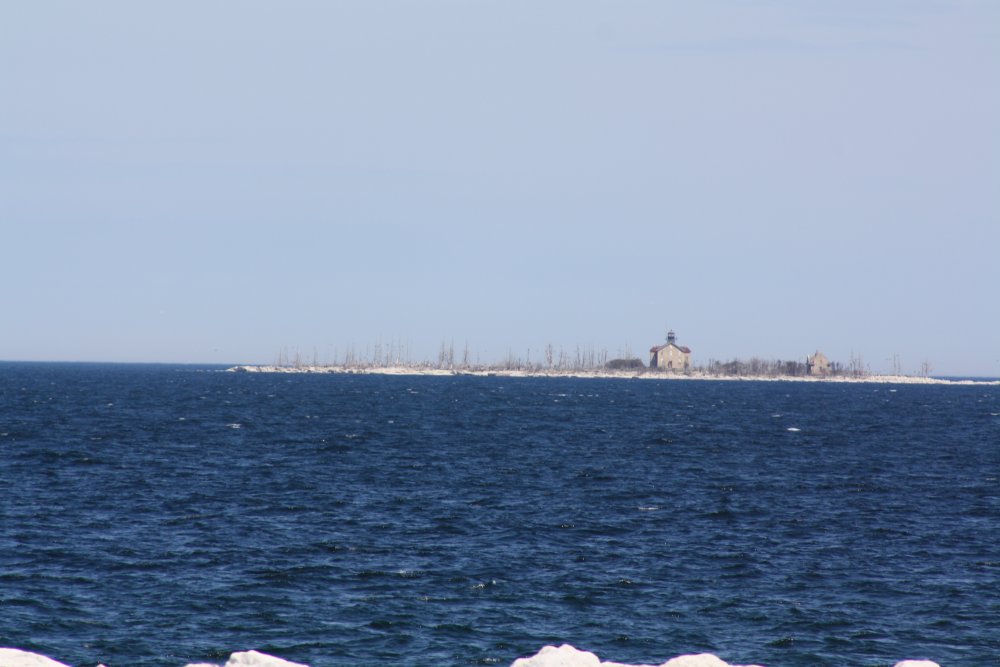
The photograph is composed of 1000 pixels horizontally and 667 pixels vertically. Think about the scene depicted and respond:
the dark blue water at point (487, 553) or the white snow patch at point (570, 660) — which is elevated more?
the white snow patch at point (570, 660)

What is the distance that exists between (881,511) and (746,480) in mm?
12073

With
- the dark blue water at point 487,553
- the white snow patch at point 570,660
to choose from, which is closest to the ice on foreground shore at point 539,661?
the white snow patch at point 570,660

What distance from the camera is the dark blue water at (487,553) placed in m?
26.7

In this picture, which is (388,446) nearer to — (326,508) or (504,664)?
(326,508)

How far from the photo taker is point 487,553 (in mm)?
36531

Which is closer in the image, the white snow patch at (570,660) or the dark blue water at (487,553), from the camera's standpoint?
the white snow patch at (570,660)

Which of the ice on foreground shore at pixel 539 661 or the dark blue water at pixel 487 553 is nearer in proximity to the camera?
the ice on foreground shore at pixel 539 661

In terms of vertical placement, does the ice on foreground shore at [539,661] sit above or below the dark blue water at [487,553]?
above

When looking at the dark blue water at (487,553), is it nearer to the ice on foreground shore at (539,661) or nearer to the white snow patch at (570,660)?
the ice on foreground shore at (539,661)

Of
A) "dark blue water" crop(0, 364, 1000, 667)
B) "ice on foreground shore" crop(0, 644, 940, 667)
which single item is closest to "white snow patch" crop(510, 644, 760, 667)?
"ice on foreground shore" crop(0, 644, 940, 667)

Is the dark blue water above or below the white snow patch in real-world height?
below

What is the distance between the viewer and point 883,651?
2620 centimetres

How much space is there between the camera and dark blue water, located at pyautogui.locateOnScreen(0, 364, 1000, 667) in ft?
87.5

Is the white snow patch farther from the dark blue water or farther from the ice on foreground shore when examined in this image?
the dark blue water
